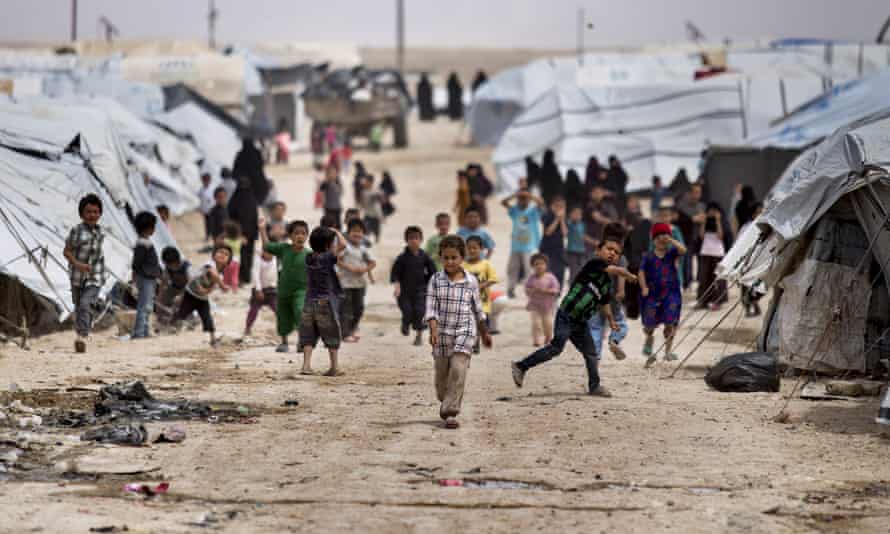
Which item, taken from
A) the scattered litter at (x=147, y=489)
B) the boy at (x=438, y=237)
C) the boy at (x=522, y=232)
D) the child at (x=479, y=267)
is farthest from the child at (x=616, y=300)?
the scattered litter at (x=147, y=489)

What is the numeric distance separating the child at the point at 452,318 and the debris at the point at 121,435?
1.88m

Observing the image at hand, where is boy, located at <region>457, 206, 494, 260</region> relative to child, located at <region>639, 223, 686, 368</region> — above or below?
above

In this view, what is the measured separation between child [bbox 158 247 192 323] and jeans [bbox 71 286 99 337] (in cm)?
224

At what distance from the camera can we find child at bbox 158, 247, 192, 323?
16.2 m

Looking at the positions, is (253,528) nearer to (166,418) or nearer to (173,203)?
(166,418)

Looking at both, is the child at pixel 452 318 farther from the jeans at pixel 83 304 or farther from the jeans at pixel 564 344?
the jeans at pixel 83 304

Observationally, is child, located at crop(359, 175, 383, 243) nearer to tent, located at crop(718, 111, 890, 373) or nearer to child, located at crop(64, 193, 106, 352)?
child, located at crop(64, 193, 106, 352)

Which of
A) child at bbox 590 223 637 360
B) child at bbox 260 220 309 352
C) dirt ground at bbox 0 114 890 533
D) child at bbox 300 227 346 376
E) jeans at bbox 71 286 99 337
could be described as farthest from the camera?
jeans at bbox 71 286 99 337

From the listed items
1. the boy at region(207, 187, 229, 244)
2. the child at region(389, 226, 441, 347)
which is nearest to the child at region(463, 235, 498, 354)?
the child at region(389, 226, 441, 347)

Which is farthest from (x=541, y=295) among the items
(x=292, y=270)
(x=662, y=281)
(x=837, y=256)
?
(x=837, y=256)

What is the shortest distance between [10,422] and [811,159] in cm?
732

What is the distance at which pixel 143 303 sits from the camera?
15555 mm

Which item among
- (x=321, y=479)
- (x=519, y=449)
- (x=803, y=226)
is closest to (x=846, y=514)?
(x=519, y=449)

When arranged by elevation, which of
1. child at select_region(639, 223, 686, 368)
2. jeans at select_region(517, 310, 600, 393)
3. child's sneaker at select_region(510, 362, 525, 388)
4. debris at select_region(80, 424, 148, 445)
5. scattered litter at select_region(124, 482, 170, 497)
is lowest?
scattered litter at select_region(124, 482, 170, 497)
